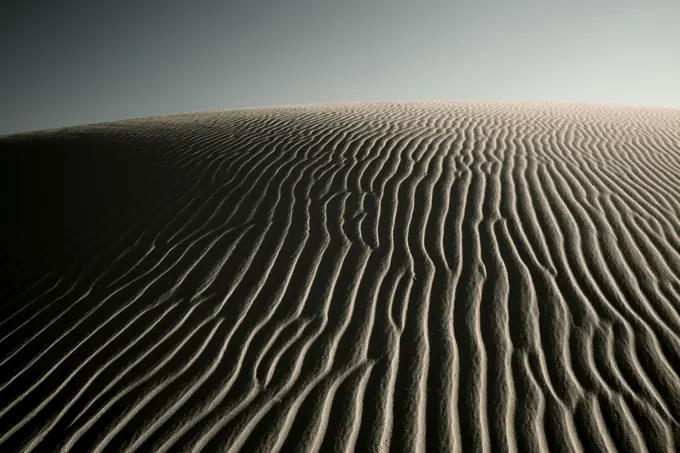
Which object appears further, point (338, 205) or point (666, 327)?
point (338, 205)

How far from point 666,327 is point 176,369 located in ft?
11.5

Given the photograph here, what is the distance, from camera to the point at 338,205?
16.0ft

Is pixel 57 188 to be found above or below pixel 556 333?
above

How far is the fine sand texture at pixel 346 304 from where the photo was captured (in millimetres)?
2570

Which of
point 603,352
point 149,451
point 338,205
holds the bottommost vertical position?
point 149,451

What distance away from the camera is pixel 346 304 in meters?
3.47

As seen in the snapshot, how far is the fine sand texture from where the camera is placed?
101 inches

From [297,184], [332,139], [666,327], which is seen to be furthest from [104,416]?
[332,139]

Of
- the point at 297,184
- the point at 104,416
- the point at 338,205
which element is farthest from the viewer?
the point at 297,184

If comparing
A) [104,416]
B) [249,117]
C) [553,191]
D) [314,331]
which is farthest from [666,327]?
[249,117]

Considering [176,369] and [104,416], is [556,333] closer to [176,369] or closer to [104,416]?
[176,369]

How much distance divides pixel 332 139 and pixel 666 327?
17.3 ft

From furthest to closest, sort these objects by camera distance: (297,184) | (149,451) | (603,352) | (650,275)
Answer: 1. (297,184)
2. (650,275)
3. (603,352)
4. (149,451)

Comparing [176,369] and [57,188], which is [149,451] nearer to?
[176,369]
